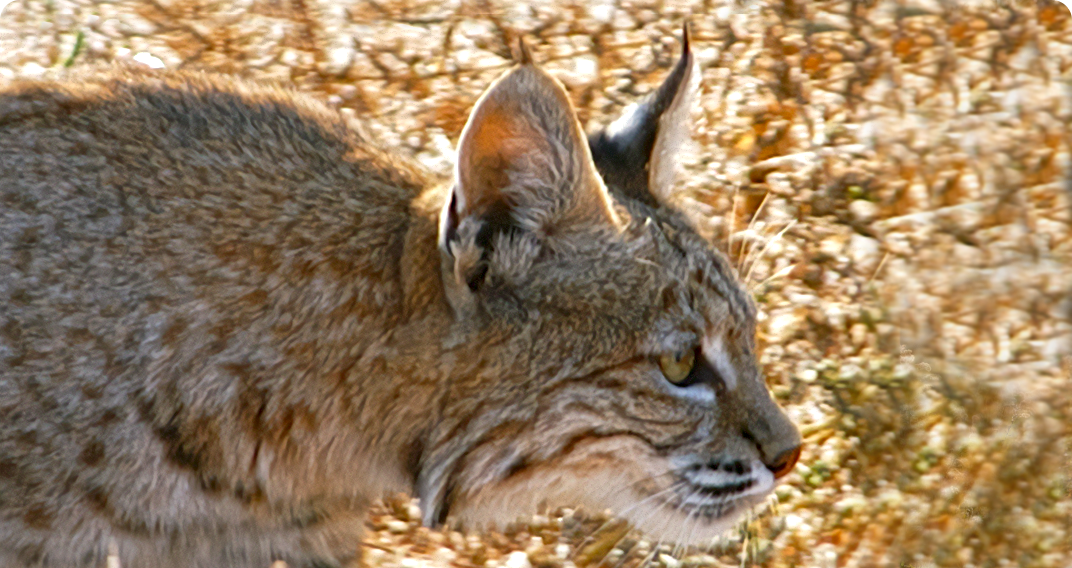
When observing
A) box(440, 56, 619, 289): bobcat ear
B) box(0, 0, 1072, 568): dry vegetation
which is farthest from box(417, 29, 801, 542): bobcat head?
box(0, 0, 1072, 568): dry vegetation

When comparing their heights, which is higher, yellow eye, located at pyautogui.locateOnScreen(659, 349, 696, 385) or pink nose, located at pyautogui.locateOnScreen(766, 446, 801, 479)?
yellow eye, located at pyautogui.locateOnScreen(659, 349, 696, 385)

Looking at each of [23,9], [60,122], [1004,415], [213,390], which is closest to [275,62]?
[23,9]

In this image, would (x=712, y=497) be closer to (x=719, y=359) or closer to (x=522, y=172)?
(x=719, y=359)

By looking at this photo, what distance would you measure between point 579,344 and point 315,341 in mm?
702

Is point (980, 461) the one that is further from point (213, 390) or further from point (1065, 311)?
point (213, 390)

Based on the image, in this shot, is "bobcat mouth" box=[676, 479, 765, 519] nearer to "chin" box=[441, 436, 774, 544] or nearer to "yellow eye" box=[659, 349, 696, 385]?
"chin" box=[441, 436, 774, 544]

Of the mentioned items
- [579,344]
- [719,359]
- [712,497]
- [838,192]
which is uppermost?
[579,344]

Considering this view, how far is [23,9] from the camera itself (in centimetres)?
657

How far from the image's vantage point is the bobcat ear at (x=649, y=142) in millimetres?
3641

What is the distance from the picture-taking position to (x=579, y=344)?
3.29 m

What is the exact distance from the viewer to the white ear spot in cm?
343

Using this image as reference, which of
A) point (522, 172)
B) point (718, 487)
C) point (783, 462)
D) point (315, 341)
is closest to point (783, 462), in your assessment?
point (783, 462)

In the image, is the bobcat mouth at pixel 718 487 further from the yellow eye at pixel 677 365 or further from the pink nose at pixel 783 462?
the yellow eye at pixel 677 365

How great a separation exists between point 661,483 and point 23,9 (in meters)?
4.73
